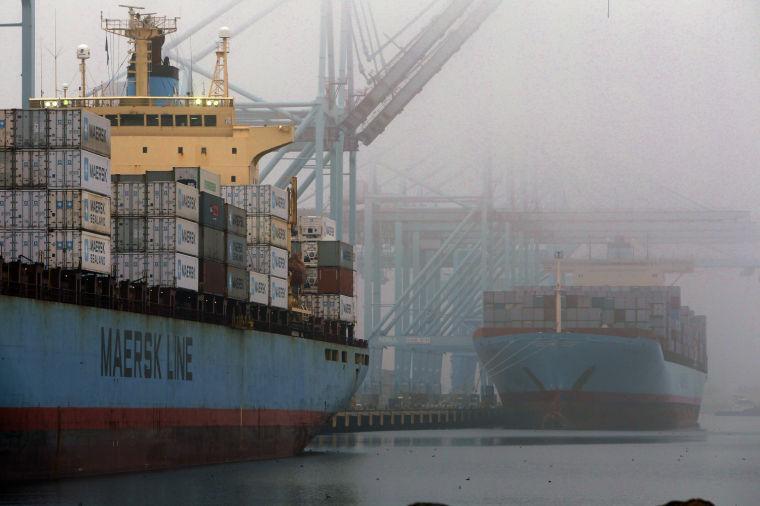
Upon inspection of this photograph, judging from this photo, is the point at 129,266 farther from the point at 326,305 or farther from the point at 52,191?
the point at 326,305

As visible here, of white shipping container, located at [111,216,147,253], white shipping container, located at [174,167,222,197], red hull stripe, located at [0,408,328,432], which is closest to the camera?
red hull stripe, located at [0,408,328,432]

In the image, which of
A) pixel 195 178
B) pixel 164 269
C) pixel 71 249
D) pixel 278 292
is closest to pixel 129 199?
pixel 164 269

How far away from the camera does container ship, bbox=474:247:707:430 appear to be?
3898 inches

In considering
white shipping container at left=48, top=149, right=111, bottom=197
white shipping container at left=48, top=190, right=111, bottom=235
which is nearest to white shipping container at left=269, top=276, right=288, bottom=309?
white shipping container at left=48, top=149, right=111, bottom=197

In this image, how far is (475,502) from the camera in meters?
38.0

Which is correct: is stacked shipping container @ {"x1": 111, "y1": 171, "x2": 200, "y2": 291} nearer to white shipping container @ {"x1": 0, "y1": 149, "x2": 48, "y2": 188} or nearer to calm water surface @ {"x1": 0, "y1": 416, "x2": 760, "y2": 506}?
white shipping container @ {"x1": 0, "y1": 149, "x2": 48, "y2": 188}

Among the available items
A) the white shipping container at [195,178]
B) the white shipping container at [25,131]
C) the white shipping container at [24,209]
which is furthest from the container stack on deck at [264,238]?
the white shipping container at [24,209]

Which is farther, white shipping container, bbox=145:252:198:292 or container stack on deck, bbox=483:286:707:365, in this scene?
container stack on deck, bbox=483:286:707:365

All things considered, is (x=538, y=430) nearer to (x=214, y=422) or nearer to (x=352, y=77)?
(x=352, y=77)

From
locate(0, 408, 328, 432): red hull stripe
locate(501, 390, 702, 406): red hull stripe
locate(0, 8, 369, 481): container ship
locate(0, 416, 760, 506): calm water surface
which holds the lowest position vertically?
locate(0, 416, 760, 506): calm water surface

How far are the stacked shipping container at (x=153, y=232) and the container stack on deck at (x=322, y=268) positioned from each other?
47.0 ft

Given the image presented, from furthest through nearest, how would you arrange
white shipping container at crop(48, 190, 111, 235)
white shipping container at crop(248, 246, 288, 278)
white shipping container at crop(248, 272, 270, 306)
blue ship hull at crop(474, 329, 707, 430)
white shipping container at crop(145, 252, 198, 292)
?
1. blue ship hull at crop(474, 329, 707, 430)
2. white shipping container at crop(248, 246, 288, 278)
3. white shipping container at crop(248, 272, 270, 306)
4. white shipping container at crop(145, 252, 198, 292)
5. white shipping container at crop(48, 190, 111, 235)

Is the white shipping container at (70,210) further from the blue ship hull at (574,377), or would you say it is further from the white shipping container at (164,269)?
the blue ship hull at (574,377)

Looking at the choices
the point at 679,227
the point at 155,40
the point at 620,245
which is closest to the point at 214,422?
the point at 155,40
